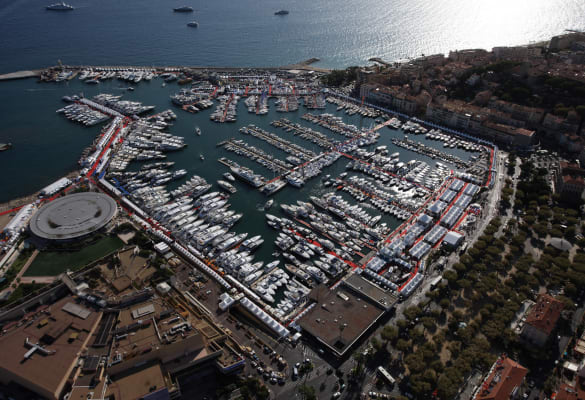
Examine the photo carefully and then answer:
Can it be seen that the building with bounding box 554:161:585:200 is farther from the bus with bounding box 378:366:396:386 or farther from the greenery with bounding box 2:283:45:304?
the greenery with bounding box 2:283:45:304

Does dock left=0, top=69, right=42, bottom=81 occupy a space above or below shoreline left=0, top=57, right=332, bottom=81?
below

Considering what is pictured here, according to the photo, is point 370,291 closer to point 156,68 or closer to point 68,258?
point 68,258

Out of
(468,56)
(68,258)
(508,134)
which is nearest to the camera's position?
(68,258)

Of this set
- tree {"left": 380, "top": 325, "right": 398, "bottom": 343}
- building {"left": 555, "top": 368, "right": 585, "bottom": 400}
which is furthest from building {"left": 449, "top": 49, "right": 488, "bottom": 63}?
tree {"left": 380, "top": 325, "right": 398, "bottom": 343}

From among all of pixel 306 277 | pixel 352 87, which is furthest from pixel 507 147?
pixel 306 277

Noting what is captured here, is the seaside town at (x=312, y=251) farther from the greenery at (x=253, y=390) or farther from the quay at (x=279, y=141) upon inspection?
the quay at (x=279, y=141)

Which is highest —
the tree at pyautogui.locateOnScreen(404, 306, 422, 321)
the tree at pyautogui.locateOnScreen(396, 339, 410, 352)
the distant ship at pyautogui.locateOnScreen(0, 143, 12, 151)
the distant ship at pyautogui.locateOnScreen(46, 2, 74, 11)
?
the distant ship at pyautogui.locateOnScreen(46, 2, 74, 11)

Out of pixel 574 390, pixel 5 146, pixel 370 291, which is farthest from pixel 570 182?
pixel 5 146
